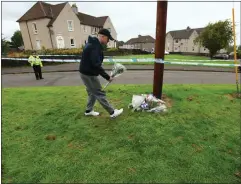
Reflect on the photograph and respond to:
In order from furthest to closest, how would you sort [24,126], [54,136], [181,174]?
[24,126]
[54,136]
[181,174]

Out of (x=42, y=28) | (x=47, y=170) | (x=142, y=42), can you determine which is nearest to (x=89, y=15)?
(x=42, y=28)

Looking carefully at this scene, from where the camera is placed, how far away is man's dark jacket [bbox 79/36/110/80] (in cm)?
390

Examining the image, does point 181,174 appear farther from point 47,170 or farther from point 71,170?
point 47,170

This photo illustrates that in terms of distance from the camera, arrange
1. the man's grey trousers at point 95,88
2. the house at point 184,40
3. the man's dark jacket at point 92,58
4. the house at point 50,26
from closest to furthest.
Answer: the man's dark jacket at point 92,58, the man's grey trousers at point 95,88, the house at point 50,26, the house at point 184,40

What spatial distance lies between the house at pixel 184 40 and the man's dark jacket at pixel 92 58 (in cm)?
7359

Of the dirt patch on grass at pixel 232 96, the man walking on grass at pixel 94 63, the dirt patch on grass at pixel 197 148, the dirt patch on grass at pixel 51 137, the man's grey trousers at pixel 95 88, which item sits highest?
the man walking on grass at pixel 94 63

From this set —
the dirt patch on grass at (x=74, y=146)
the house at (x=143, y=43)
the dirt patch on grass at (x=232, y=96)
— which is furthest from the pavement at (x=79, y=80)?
the house at (x=143, y=43)

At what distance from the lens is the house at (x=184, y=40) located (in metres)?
73.1

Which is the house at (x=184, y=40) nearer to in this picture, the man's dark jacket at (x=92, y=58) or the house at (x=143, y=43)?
the house at (x=143, y=43)

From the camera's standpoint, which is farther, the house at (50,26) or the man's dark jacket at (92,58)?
the house at (50,26)

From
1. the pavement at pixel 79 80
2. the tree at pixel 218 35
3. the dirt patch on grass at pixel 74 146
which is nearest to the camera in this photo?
the dirt patch on grass at pixel 74 146

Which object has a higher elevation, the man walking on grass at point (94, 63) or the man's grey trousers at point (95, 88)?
the man walking on grass at point (94, 63)

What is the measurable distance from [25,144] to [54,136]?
497 mm

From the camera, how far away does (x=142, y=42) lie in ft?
280
